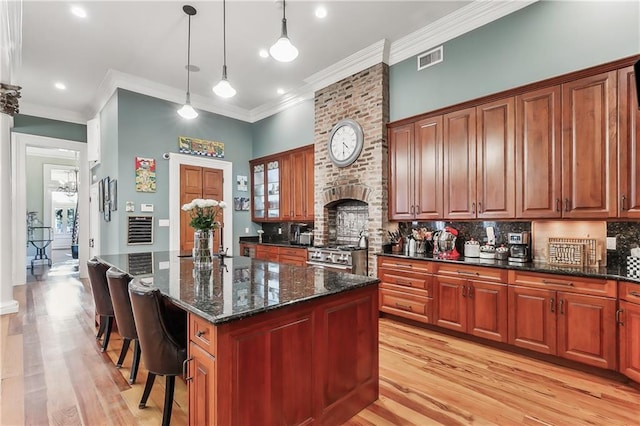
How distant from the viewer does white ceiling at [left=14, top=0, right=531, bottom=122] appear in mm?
3447

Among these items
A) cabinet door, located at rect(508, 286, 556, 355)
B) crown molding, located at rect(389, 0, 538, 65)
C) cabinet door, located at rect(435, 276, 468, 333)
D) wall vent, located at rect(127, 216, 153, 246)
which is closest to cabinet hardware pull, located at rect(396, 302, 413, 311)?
cabinet door, located at rect(435, 276, 468, 333)

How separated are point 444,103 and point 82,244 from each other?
793 centimetres

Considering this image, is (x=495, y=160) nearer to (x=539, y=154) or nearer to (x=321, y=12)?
(x=539, y=154)

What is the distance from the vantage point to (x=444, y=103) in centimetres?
382

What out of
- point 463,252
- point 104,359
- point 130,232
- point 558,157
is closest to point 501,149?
point 558,157

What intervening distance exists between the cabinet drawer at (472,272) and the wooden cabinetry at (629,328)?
826mm

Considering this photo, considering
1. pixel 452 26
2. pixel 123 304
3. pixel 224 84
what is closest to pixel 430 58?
pixel 452 26

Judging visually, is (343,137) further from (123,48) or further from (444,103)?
(123,48)

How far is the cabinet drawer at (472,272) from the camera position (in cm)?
305

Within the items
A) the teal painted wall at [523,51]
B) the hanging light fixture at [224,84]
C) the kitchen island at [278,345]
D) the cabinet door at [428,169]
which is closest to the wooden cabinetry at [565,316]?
the cabinet door at [428,169]

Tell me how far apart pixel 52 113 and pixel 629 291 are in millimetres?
9431

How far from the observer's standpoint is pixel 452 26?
3680 mm

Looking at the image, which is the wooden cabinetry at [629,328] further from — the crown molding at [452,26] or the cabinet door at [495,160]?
the crown molding at [452,26]

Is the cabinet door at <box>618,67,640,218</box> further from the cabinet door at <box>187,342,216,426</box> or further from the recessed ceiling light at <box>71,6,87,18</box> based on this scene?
the recessed ceiling light at <box>71,6,87,18</box>
